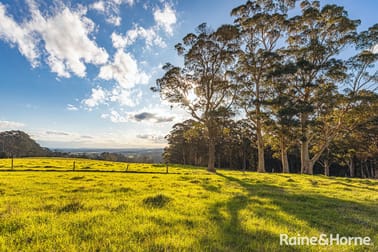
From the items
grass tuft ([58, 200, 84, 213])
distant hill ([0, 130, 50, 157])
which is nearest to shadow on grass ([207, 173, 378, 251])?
grass tuft ([58, 200, 84, 213])

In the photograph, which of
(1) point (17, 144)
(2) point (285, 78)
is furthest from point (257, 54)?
(1) point (17, 144)

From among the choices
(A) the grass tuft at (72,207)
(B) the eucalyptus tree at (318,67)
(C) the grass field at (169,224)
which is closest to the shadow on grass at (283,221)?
(C) the grass field at (169,224)

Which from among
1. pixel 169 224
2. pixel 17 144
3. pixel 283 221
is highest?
pixel 17 144

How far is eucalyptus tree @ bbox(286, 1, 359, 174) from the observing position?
2480 cm

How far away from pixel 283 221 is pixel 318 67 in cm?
2555

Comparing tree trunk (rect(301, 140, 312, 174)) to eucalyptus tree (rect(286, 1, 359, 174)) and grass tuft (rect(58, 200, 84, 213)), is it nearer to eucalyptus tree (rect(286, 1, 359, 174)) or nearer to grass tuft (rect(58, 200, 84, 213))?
eucalyptus tree (rect(286, 1, 359, 174))

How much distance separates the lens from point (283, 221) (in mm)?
5828

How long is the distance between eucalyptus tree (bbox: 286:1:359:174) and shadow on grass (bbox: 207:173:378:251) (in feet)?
58.4

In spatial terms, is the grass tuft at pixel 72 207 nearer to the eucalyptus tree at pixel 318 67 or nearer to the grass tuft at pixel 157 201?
the grass tuft at pixel 157 201

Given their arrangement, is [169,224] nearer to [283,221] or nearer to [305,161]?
[283,221]

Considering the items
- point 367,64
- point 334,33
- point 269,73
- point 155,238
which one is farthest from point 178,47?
point 155,238

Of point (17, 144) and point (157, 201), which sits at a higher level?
point (17, 144)

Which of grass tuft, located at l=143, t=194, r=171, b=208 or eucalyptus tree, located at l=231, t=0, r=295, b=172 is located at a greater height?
eucalyptus tree, located at l=231, t=0, r=295, b=172

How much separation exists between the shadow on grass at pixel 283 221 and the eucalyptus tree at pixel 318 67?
1781 cm
